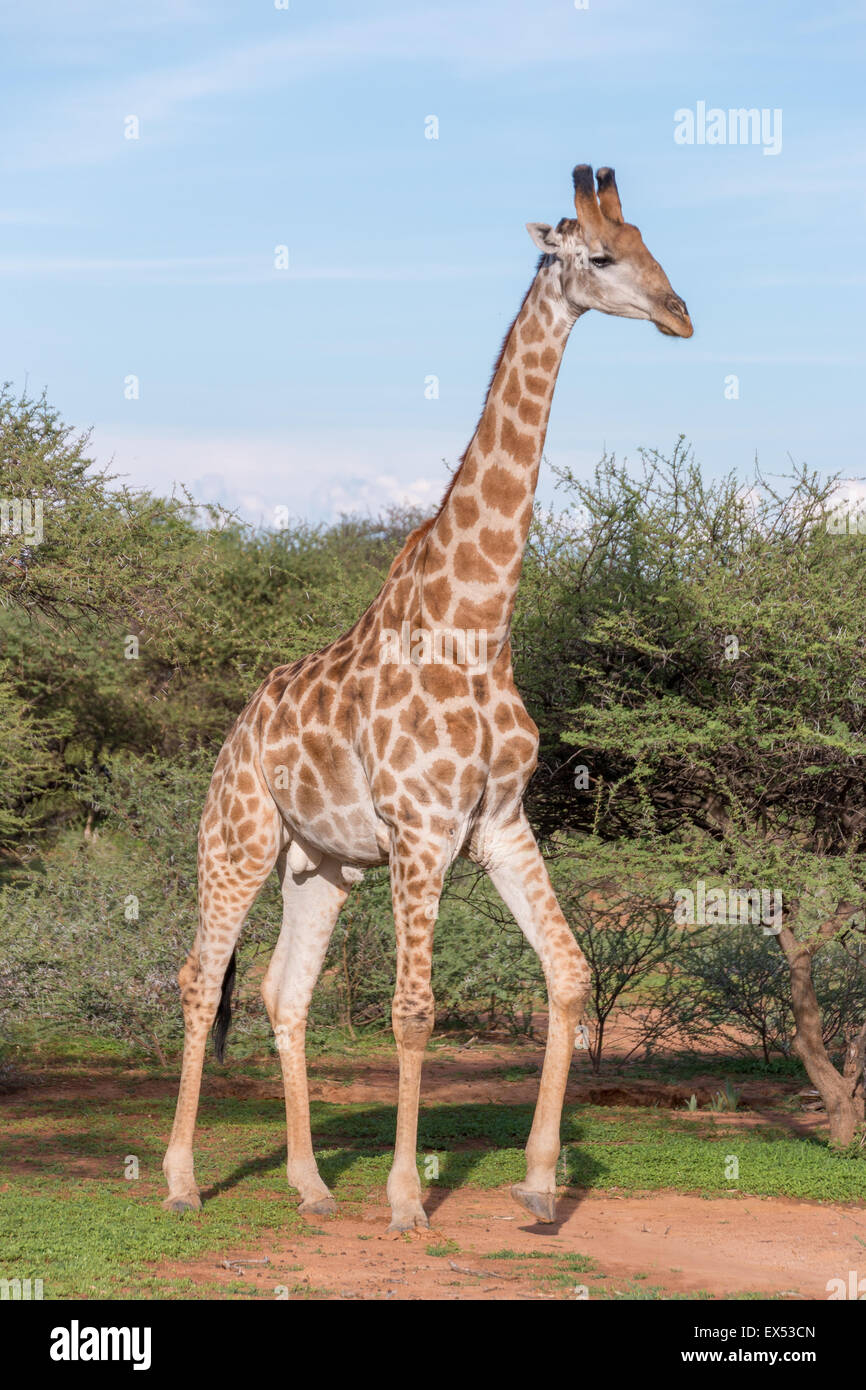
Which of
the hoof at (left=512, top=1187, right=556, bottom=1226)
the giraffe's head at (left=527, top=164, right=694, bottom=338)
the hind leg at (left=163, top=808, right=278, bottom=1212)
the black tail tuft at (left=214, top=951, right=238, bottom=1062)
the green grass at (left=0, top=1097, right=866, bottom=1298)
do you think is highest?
the giraffe's head at (left=527, top=164, right=694, bottom=338)

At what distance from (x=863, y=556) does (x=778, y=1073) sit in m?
5.34

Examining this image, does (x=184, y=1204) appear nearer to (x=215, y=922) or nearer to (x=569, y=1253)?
(x=215, y=922)

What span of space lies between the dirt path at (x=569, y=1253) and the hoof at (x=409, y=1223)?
4 cm

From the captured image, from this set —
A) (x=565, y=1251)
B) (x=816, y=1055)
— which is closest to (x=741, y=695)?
(x=816, y=1055)

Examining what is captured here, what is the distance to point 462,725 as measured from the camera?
7.12 metres

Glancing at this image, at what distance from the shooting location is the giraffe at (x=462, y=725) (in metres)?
6.93

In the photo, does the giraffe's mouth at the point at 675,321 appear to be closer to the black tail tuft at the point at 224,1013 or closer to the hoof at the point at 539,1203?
the hoof at the point at 539,1203

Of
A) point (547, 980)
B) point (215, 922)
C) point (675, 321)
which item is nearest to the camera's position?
point (675, 321)

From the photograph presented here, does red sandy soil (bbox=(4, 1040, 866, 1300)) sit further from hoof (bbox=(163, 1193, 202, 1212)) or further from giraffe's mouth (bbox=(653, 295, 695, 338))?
giraffe's mouth (bbox=(653, 295, 695, 338))

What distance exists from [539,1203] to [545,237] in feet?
15.2

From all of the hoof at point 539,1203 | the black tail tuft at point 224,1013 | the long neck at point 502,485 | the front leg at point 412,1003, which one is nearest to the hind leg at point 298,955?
the black tail tuft at point 224,1013

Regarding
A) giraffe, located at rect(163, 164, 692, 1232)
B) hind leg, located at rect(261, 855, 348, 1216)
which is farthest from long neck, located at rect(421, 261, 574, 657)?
hind leg, located at rect(261, 855, 348, 1216)

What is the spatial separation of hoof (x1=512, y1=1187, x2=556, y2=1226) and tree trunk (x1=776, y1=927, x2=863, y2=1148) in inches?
112

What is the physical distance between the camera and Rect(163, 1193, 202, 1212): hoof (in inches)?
297
